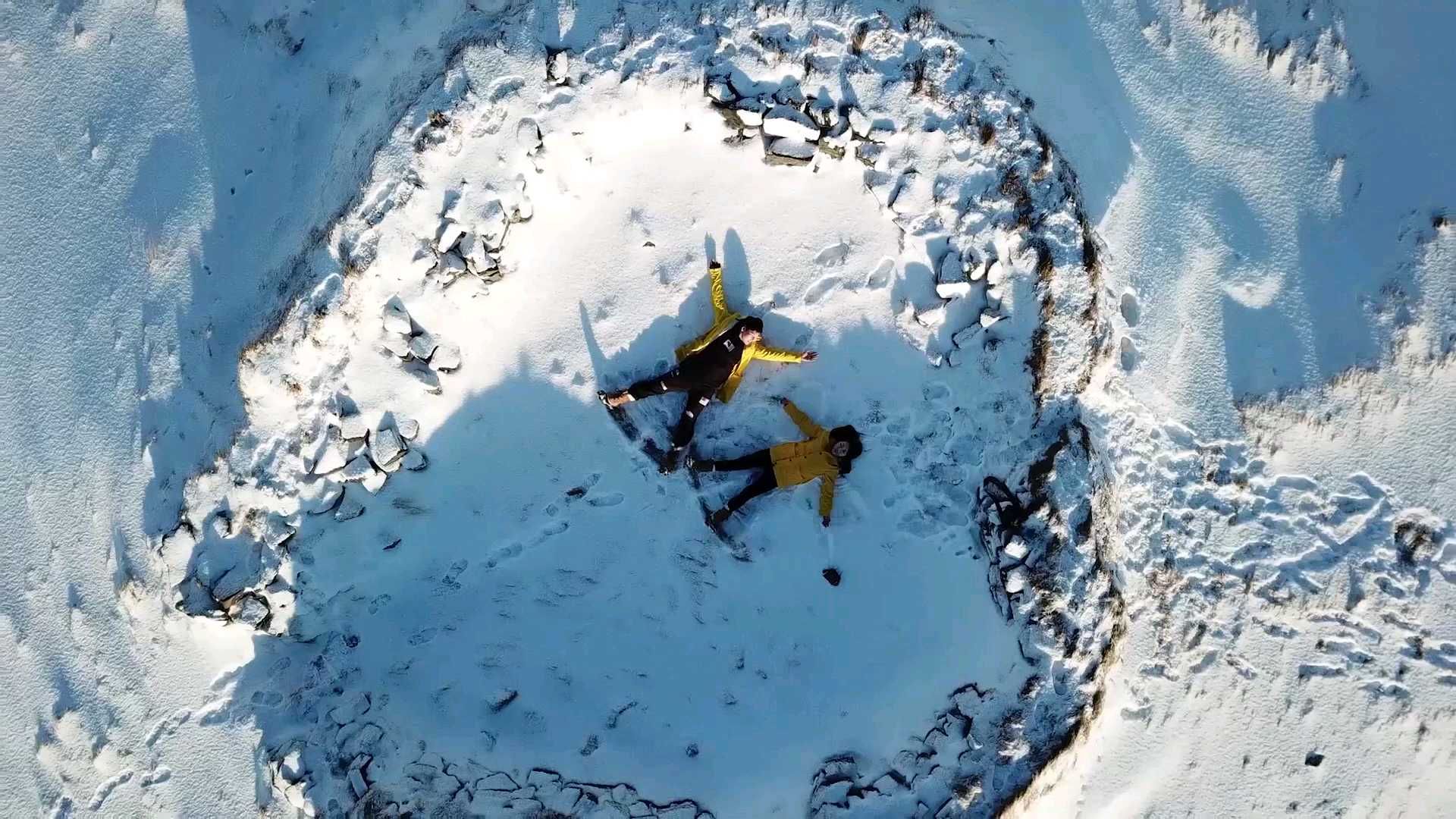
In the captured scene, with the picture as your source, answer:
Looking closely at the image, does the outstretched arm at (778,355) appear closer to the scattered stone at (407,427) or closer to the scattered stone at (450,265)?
the scattered stone at (450,265)

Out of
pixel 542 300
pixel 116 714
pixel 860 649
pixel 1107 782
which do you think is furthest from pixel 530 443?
pixel 1107 782

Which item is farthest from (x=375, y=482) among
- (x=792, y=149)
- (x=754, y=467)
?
(x=792, y=149)

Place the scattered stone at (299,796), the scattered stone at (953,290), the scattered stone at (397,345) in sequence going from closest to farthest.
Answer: the scattered stone at (299,796)
the scattered stone at (397,345)
the scattered stone at (953,290)

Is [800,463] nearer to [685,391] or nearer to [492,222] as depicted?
[685,391]

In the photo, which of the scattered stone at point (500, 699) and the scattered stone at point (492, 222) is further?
the scattered stone at point (500, 699)

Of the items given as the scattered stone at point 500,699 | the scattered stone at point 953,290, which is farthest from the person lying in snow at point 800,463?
the scattered stone at point 500,699

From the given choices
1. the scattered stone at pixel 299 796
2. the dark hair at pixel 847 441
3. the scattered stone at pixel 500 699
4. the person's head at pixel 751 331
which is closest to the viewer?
the person's head at pixel 751 331

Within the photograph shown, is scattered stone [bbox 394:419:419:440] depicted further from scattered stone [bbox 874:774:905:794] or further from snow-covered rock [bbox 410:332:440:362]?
scattered stone [bbox 874:774:905:794]

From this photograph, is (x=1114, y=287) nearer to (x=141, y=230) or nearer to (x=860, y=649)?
(x=860, y=649)
